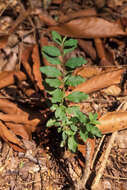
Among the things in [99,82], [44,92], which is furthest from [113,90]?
[44,92]

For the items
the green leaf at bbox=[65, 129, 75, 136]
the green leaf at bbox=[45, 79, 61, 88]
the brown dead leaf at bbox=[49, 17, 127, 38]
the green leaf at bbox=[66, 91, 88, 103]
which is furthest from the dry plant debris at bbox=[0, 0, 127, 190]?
the green leaf at bbox=[45, 79, 61, 88]

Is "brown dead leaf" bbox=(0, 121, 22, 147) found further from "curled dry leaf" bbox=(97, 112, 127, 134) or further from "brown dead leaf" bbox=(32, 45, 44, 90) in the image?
"curled dry leaf" bbox=(97, 112, 127, 134)

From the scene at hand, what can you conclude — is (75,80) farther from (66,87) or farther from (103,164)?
(103,164)

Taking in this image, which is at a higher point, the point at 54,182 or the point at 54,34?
the point at 54,34

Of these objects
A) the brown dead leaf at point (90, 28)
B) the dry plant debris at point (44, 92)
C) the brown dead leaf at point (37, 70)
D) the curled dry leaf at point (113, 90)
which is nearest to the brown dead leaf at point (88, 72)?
the dry plant debris at point (44, 92)

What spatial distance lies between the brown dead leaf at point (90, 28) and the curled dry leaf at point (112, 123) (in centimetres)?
95

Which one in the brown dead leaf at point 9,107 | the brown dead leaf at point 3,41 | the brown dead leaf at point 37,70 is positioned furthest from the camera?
the brown dead leaf at point 3,41

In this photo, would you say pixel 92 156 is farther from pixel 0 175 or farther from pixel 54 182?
pixel 0 175

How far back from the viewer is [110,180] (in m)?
1.51

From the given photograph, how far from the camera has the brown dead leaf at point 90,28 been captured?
2.28 m

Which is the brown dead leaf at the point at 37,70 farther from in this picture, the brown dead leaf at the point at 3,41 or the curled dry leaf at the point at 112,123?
the curled dry leaf at the point at 112,123

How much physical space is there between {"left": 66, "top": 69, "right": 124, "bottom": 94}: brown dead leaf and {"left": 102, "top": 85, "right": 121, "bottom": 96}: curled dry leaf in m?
0.16

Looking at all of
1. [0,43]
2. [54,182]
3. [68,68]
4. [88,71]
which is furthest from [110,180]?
[0,43]

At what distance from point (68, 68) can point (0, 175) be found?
84 cm
